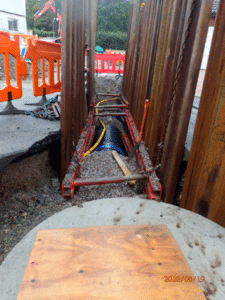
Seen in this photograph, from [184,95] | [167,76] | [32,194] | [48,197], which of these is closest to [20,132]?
[32,194]

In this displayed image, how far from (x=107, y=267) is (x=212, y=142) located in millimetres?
1305

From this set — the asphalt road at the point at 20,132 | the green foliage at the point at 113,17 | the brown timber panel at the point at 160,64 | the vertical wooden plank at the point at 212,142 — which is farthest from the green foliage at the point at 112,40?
the vertical wooden plank at the point at 212,142

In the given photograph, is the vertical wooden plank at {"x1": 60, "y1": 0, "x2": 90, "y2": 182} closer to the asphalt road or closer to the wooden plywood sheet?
the asphalt road

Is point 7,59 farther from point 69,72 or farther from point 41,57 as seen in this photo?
point 69,72

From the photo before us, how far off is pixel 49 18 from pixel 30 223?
44806 millimetres

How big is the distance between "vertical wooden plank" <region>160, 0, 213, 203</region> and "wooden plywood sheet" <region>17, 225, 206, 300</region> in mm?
1284

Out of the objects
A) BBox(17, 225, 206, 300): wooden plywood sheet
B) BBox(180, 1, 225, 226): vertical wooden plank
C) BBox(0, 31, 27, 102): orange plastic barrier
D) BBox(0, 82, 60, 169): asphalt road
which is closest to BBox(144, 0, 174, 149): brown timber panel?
BBox(180, 1, 225, 226): vertical wooden plank

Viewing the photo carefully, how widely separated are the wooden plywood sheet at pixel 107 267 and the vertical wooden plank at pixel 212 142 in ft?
2.26

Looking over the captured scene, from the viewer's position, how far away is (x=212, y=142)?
191 cm

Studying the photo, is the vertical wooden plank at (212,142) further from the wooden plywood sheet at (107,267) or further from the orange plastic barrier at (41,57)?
the orange plastic barrier at (41,57)

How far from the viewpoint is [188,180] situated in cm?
228

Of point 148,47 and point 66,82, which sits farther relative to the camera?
point 148,47

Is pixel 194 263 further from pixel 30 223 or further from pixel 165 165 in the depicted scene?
pixel 30 223

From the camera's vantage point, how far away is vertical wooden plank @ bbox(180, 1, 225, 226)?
181cm
